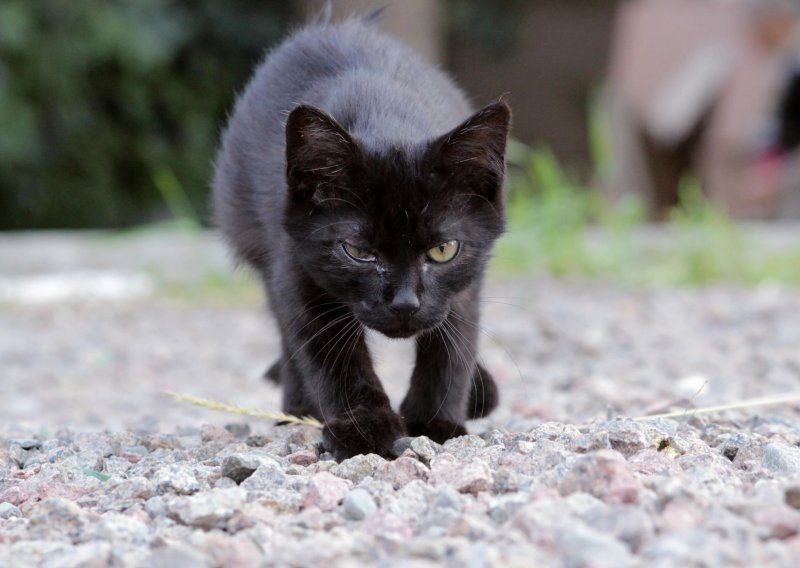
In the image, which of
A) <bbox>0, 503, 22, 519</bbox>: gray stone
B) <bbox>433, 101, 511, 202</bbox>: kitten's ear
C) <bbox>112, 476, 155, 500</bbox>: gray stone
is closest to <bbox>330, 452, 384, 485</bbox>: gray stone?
→ <bbox>112, 476, 155, 500</bbox>: gray stone

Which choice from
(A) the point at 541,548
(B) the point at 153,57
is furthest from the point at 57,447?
(B) the point at 153,57

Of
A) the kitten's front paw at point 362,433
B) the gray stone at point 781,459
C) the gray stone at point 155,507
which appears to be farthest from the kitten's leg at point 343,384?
the gray stone at point 781,459

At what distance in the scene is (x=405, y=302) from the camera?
Answer: 7.46ft

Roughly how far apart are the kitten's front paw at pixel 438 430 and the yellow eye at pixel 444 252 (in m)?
0.39

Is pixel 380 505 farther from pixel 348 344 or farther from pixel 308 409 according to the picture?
pixel 308 409

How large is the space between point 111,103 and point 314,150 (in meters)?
6.95

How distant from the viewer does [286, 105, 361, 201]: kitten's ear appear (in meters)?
2.29

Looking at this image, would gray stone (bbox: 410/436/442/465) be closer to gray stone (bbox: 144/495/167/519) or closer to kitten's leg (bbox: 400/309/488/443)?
kitten's leg (bbox: 400/309/488/443)

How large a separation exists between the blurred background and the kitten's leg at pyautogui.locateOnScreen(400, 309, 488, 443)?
465 cm

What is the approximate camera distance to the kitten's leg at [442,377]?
2562 millimetres

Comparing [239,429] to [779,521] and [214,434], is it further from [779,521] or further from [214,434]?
[779,521]

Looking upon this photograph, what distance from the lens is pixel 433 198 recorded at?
2385 millimetres

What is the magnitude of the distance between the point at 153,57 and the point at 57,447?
6.21 metres

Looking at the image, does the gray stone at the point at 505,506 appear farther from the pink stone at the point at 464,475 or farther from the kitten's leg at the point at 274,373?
the kitten's leg at the point at 274,373
